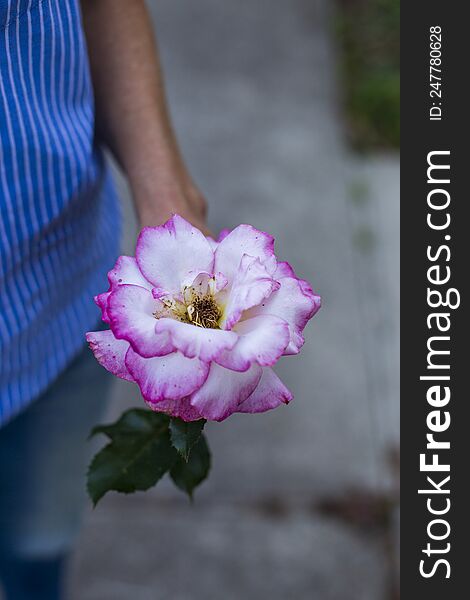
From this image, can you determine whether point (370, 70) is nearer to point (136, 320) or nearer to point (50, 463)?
point (50, 463)

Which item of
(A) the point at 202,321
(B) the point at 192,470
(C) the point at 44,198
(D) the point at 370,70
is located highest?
(D) the point at 370,70

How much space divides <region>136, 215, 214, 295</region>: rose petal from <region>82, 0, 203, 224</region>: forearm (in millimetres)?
313

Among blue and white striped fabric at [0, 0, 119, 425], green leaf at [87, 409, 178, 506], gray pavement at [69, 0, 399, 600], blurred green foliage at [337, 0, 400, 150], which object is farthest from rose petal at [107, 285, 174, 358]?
blurred green foliage at [337, 0, 400, 150]

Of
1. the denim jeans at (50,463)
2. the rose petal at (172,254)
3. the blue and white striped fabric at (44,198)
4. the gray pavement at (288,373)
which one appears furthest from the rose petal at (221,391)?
the gray pavement at (288,373)

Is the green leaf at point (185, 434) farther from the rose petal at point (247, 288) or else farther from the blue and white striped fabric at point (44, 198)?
the blue and white striped fabric at point (44, 198)

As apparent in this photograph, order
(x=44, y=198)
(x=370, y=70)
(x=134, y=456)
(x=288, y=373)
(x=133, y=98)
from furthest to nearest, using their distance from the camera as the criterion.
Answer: (x=370, y=70), (x=288, y=373), (x=133, y=98), (x=44, y=198), (x=134, y=456)

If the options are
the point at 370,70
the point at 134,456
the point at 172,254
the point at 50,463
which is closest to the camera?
the point at 172,254

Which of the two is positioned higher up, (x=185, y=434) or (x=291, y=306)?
(x=291, y=306)

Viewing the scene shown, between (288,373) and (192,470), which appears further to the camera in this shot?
(288,373)

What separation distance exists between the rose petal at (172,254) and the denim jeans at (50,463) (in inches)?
19.4

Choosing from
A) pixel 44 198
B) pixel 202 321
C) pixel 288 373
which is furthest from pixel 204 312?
Answer: pixel 288 373

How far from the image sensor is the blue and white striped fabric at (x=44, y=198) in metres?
0.99

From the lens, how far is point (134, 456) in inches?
37.8

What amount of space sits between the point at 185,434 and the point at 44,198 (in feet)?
1.34
